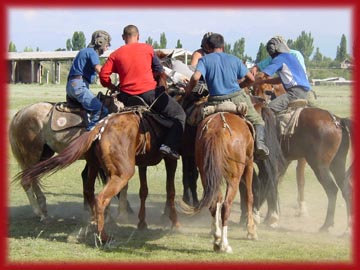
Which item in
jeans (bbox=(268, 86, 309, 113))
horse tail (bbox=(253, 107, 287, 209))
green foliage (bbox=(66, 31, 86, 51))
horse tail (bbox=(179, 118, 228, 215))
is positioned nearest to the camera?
horse tail (bbox=(179, 118, 228, 215))

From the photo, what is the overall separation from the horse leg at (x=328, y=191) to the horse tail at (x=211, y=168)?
2588 millimetres

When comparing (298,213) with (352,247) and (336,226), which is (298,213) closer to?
(336,226)

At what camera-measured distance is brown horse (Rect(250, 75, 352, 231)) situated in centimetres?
911

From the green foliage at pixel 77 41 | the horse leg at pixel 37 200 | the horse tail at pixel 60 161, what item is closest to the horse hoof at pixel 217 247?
the horse tail at pixel 60 161

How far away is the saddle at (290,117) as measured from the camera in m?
9.46

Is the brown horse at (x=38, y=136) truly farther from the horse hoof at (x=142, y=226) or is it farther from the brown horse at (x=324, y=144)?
the brown horse at (x=324, y=144)

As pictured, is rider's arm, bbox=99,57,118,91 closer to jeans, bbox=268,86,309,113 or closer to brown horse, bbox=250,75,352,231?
jeans, bbox=268,86,309,113

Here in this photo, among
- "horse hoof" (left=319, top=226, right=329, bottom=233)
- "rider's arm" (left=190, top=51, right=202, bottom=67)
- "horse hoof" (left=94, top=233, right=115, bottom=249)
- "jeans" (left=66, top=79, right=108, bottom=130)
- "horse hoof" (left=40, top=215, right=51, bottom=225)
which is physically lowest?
"horse hoof" (left=40, top=215, right=51, bottom=225)

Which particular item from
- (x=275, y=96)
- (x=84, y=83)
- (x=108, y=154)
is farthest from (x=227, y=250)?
(x=275, y=96)

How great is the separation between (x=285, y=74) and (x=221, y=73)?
222cm

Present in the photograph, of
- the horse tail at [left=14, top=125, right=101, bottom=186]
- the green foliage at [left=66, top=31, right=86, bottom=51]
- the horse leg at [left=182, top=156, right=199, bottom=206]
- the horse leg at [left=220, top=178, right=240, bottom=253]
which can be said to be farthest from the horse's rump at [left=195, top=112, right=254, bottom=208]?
the green foliage at [left=66, top=31, right=86, bottom=51]

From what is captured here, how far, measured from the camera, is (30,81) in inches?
2359

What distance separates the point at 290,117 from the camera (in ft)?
31.2

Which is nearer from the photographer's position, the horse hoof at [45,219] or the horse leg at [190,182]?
the horse hoof at [45,219]
